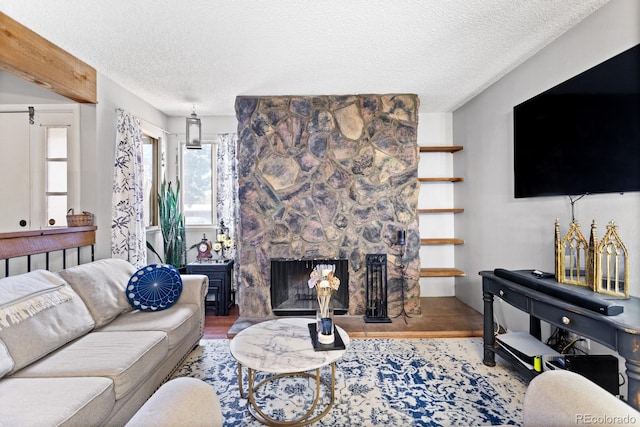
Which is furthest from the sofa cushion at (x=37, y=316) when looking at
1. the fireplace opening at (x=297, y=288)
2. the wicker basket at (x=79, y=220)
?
the fireplace opening at (x=297, y=288)

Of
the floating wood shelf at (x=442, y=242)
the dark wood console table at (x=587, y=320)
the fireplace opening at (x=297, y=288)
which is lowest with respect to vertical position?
the fireplace opening at (x=297, y=288)

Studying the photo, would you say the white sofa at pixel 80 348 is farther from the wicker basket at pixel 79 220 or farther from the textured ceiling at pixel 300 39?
the textured ceiling at pixel 300 39

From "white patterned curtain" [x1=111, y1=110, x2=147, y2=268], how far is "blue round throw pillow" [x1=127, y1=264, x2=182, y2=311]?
2.54 ft

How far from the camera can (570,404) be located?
989mm

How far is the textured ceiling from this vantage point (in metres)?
1.98

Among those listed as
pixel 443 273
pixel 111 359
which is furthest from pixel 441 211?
pixel 111 359

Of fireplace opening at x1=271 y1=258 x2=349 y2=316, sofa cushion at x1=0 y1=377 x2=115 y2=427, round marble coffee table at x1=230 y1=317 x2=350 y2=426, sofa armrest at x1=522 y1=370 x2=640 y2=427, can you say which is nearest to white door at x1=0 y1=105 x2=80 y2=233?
sofa cushion at x1=0 y1=377 x2=115 y2=427

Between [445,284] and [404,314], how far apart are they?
107cm

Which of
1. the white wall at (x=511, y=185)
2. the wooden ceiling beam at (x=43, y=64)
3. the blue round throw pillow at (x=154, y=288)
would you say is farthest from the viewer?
the blue round throw pillow at (x=154, y=288)

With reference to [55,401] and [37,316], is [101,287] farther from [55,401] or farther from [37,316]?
[55,401]

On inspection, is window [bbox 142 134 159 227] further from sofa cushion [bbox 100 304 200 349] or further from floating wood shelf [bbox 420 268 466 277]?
floating wood shelf [bbox 420 268 466 277]

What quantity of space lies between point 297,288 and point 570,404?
2.82 metres

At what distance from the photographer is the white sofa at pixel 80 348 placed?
4.52ft

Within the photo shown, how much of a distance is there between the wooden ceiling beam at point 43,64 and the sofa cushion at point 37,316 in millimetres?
1570
